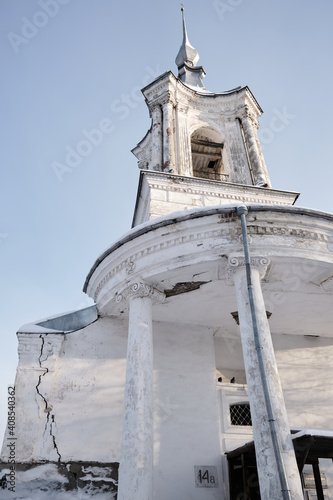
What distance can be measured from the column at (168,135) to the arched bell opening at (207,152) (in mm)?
1503

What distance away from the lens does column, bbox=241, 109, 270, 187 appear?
43.7ft

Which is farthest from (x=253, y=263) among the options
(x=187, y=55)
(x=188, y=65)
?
(x=187, y=55)

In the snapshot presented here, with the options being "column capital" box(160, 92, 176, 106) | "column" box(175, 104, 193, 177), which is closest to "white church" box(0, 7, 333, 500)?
"column" box(175, 104, 193, 177)

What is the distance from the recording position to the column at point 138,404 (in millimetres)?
5801

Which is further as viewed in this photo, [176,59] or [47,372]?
[176,59]

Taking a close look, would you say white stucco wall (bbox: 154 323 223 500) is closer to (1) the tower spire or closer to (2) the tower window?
(2) the tower window

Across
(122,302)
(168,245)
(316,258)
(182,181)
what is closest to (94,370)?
(122,302)

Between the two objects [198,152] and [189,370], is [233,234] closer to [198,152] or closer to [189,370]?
[189,370]

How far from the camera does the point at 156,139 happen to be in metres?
13.9

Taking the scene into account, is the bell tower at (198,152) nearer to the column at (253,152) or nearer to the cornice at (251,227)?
the column at (253,152)

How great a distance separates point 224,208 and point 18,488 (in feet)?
20.8

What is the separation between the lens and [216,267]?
723 cm

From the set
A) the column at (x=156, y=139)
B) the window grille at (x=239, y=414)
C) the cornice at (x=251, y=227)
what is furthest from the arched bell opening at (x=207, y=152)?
the window grille at (x=239, y=414)

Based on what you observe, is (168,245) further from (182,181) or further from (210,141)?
(210,141)
